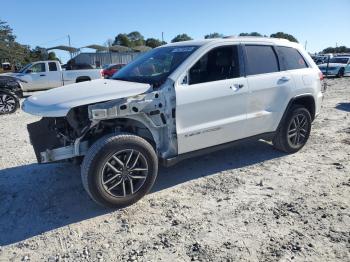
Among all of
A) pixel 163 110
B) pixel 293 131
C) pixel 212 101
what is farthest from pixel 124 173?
pixel 293 131

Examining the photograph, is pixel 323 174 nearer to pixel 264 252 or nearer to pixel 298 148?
pixel 298 148

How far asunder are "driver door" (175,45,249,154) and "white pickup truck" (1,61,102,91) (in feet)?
43.8

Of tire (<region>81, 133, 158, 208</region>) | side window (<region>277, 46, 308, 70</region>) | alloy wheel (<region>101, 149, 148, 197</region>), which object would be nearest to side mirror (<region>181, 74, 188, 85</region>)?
tire (<region>81, 133, 158, 208</region>)

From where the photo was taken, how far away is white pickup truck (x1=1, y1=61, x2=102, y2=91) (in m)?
17.0

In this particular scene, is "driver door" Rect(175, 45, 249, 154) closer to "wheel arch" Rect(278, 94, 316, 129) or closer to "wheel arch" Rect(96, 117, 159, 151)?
"wheel arch" Rect(96, 117, 159, 151)

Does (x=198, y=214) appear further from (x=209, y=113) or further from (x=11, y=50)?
(x=11, y=50)

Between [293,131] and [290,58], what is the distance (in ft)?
3.91

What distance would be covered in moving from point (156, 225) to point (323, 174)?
2.67 metres

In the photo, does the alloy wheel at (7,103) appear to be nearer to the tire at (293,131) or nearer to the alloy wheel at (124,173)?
the alloy wheel at (124,173)

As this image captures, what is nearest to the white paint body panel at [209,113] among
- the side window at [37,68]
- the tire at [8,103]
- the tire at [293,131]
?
the tire at [293,131]

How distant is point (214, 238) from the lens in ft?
11.1

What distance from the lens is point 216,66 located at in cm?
469

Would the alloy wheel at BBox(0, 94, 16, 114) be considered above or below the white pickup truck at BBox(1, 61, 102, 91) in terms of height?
below

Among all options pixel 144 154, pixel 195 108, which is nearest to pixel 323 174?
pixel 195 108
